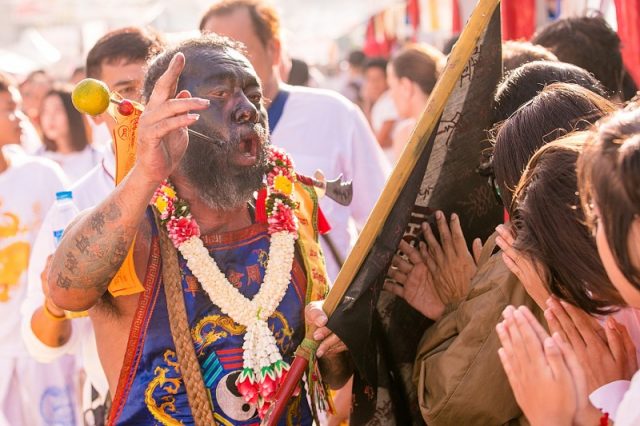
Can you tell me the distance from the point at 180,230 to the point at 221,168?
0.82ft

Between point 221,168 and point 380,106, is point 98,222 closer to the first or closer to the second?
point 221,168

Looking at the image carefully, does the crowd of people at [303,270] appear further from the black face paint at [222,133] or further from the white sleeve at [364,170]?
the white sleeve at [364,170]

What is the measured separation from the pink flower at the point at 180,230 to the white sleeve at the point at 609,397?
139 cm

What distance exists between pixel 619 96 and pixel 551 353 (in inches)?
89.5

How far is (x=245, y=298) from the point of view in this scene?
10.2ft

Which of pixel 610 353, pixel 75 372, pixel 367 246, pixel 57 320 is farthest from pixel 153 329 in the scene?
pixel 75 372

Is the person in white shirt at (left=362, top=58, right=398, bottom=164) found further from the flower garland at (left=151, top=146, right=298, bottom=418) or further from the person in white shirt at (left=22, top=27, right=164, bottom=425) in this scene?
the flower garland at (left=151, top=146, right=298, bottom=418)

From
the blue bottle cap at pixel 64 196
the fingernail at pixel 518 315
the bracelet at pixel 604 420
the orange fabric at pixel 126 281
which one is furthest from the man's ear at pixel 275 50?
the bracelet at pixel 604 420

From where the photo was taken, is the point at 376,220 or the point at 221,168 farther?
the point at 221,168

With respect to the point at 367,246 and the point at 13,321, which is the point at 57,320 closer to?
the point at 367,246

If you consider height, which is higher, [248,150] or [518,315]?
[248,150]

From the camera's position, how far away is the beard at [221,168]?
10.4 ft

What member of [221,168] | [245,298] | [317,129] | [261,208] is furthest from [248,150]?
[317,129]

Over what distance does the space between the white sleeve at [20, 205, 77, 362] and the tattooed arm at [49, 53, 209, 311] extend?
1.12 meters
